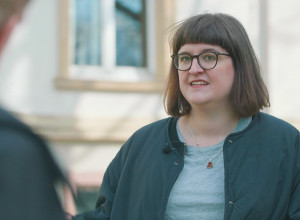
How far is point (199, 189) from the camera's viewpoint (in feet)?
10.3

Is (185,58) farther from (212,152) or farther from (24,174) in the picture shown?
(24,174)

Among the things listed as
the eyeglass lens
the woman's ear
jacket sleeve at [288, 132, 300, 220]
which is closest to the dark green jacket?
jacket sleeve at [288, 132, 300, 220]

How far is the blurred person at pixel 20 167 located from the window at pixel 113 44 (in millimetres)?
7526

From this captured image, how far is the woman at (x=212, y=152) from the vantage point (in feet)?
10.2

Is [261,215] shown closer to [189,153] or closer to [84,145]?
[189,153]

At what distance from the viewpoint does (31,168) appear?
1.45 meters

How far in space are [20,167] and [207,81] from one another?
1977mm

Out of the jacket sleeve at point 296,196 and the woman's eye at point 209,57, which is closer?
the jacket sleeve at point 296,196

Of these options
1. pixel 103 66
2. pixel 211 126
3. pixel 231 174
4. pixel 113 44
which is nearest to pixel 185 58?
pixel 211 126

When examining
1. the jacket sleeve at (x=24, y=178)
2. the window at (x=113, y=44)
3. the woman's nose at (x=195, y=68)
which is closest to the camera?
the jacket sleeve at (x=24, y=178)

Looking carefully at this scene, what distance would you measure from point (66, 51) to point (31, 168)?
7614 millimetres

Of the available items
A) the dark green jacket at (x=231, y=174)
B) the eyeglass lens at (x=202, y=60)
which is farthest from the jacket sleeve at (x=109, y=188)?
the eyeglass lens at (x=202, y=60)

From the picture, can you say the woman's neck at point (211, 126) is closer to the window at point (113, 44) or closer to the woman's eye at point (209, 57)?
the woman's eye at point (209, 57)

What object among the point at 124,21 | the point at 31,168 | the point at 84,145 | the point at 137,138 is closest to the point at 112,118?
the point at 84,145
